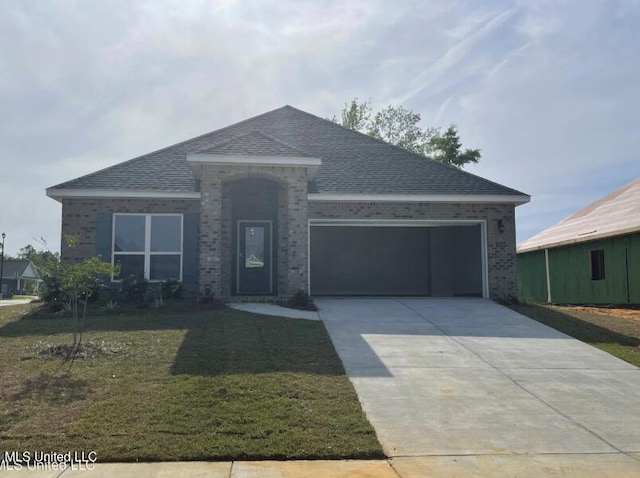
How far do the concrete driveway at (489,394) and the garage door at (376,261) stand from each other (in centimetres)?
702

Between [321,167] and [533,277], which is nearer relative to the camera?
[321,167]

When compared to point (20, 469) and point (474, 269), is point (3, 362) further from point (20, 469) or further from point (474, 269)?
point (474, 269)

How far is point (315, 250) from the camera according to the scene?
62.3 feet

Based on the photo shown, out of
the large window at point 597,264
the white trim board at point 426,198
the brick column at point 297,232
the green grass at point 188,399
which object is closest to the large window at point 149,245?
the brick column at point 297,232

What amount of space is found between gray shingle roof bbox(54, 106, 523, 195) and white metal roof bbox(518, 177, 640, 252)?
219 inches

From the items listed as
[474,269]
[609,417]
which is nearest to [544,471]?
[609,417]

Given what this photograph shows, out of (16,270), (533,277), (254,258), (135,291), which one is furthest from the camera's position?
(16,270)

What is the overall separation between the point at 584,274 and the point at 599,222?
2241mm

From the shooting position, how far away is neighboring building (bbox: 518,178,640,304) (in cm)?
1769

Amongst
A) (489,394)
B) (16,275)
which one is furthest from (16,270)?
(489,394)

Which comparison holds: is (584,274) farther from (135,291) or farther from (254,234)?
(135,291)

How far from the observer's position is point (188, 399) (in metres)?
6.21

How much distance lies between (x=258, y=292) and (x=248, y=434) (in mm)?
9672

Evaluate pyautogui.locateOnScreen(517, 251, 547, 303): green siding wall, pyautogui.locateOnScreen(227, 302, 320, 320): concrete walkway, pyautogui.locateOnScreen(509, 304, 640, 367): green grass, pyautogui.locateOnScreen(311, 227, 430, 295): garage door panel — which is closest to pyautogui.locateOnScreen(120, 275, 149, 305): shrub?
pyautogui.locateOnScreen(227, 302, 320, 320): concrete walkway
